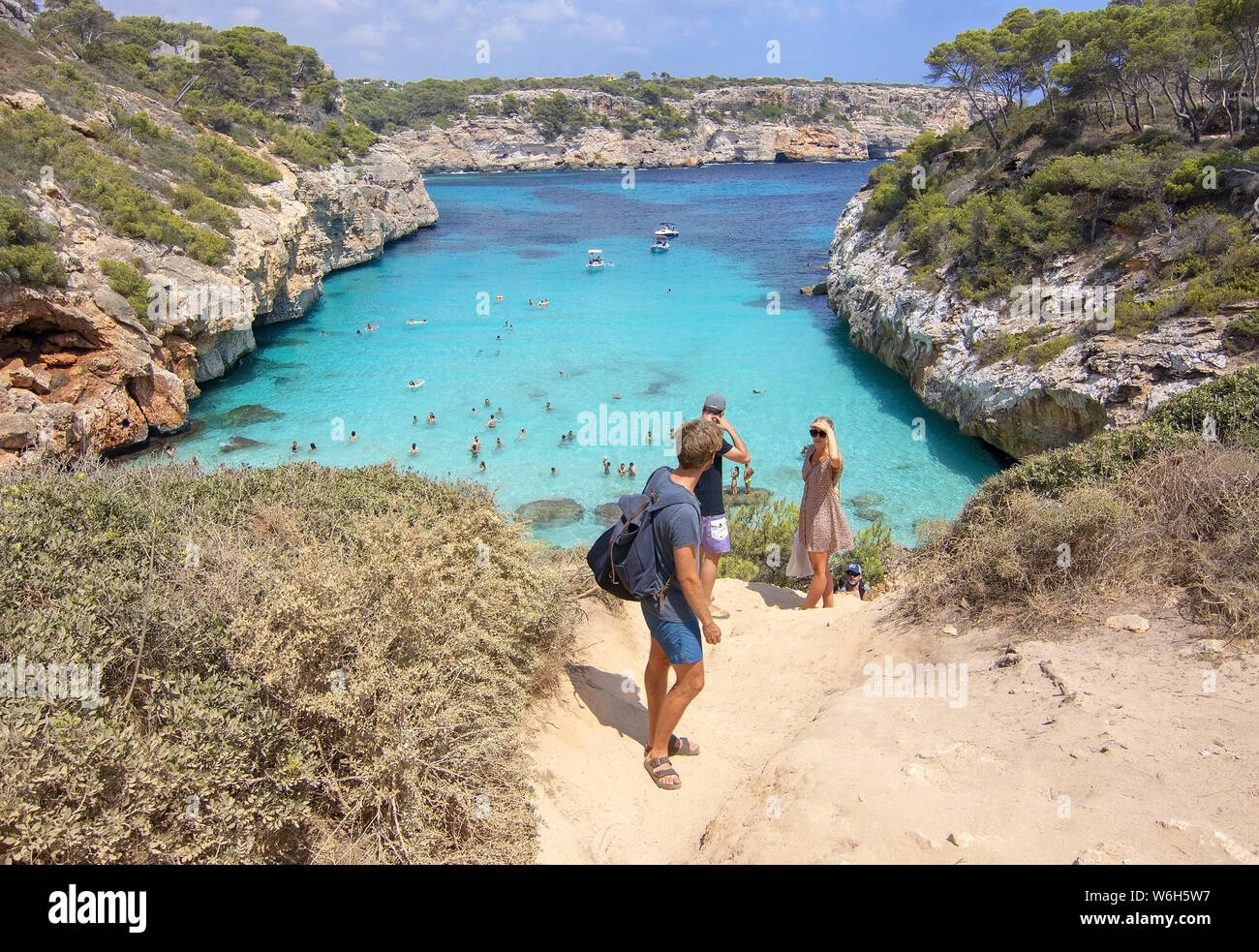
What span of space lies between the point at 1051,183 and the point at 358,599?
80.1ft

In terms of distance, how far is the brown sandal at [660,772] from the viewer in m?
4.69

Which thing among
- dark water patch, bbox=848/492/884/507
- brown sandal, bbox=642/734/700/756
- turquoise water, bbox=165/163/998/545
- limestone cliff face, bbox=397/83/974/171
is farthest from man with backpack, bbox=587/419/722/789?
limestone cliff face, bbox=397/83/974/171

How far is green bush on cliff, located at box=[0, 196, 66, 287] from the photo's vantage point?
17.0 metres

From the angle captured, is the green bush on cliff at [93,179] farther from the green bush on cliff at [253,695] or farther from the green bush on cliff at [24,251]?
the green bush on cliff at [253,695]

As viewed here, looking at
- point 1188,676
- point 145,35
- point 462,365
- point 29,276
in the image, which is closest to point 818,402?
point 462,365

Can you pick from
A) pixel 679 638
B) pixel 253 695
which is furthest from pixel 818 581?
pixel 253 695

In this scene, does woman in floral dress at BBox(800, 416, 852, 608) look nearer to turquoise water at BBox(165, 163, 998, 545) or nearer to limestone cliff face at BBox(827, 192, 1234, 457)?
turquoise water at BBox(165, 163, 998, 545)

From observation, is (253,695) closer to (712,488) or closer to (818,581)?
(712,488)

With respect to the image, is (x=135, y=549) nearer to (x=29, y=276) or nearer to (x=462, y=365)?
(x=29, y=276)

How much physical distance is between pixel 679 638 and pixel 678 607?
0.61 feet

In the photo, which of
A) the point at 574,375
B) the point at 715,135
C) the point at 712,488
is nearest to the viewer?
the point at 712,488

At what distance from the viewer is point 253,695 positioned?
3.60m

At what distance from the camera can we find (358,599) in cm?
402

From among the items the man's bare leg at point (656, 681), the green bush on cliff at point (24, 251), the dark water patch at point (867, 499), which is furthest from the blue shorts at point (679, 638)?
the green bush on cliff at point (24, 251)
